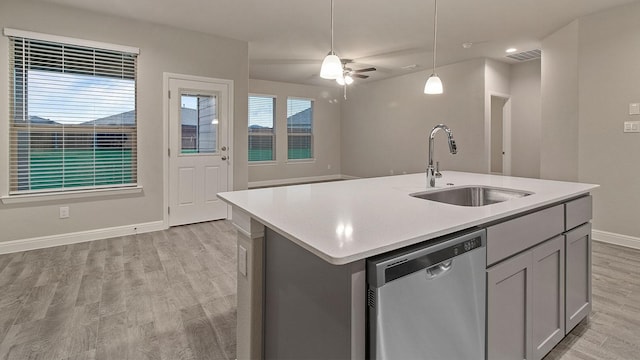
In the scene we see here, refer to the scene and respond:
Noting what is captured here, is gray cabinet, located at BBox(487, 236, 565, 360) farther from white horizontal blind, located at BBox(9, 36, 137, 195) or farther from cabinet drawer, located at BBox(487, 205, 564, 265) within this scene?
white horizontal blind, located at BBox(9, 36, 137, 195)

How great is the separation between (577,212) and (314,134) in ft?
23.8

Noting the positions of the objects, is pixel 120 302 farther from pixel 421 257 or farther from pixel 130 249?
pixel 421 257

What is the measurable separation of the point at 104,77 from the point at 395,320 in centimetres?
431

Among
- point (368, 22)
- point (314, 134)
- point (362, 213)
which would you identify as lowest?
point (362, 213)

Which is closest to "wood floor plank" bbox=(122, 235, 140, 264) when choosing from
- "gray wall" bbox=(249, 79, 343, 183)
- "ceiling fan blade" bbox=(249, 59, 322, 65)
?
"ceiling fan blade" bbox=(249, 59, 322, 65)

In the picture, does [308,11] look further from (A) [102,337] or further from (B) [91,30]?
(A) [102,337]

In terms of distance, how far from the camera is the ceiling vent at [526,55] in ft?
17.8

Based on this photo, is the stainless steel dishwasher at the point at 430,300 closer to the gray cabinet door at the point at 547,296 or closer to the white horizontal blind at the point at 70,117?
the gray cabinet door at the point at 547,296

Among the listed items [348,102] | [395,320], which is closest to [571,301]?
[395,320]

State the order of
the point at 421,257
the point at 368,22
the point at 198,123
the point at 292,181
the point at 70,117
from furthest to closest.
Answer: the point at 292,181 → the point at 198,123 → the point at 368,22 → the point at 70,117 → the point at 421,257

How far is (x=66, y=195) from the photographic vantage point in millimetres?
3691

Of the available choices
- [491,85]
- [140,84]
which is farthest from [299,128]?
[140,84]

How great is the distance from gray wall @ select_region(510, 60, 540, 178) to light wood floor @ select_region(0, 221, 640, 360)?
2894 millimetres

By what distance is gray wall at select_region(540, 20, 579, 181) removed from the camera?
13.2 ft
